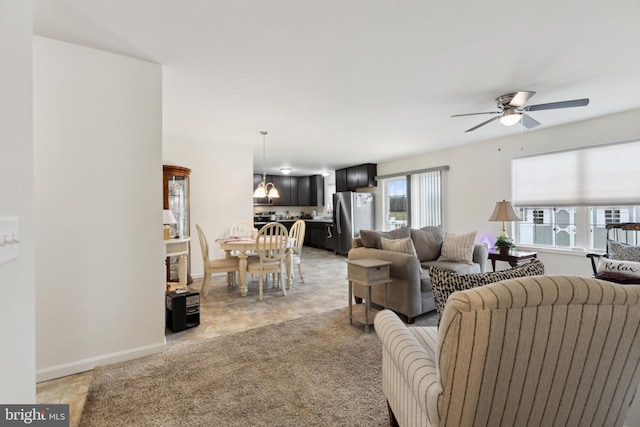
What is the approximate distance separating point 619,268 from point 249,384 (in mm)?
3467

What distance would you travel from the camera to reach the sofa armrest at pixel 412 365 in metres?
0.98

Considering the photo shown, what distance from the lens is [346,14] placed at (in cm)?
181

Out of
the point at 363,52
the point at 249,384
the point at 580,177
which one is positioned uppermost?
the point at 363,52

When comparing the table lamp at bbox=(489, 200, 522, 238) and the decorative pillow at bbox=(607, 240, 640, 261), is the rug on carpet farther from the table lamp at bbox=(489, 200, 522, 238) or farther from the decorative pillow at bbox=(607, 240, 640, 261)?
the decorative pillow at bbox=(607, 240, 640, 261)

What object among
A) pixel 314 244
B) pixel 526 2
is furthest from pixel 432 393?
pixel 314 244

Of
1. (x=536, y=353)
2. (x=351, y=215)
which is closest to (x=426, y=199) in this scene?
(x=351, y=215)

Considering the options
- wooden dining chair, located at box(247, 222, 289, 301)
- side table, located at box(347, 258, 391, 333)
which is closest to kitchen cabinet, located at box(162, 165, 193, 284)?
wooden dining chair, located at box(247, 222, 289, 301)

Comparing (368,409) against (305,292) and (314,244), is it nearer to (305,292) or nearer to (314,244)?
(305,292)

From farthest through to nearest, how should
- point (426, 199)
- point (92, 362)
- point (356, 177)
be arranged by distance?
point (356, 177)
point (426, 199)
point (92, 362)

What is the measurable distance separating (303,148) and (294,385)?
433 cm

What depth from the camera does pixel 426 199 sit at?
6250mm

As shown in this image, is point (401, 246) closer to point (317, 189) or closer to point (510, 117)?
point (510, 117)

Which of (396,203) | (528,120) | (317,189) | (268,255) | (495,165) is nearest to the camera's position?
(528,120)

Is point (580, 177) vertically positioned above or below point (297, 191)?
below
